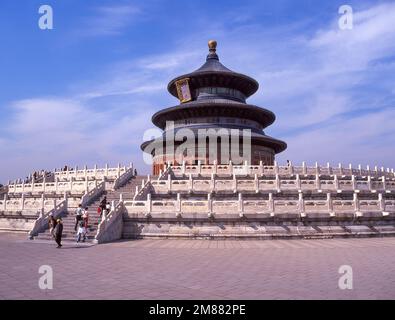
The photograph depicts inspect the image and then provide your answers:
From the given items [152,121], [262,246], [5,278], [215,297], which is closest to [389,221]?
[262,246]

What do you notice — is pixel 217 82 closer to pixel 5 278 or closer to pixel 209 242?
pixel 209 242

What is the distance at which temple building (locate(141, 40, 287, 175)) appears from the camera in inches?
1547

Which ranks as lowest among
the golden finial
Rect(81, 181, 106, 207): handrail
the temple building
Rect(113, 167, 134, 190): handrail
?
Rect(81, 181, 106, 207): handrail

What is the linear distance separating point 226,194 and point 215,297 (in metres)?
15.8

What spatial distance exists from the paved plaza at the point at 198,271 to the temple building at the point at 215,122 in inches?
937

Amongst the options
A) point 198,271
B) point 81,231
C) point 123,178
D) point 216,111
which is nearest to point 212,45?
point 216,111

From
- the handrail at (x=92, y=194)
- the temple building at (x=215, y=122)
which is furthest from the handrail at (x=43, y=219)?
the temple building at (x=215, y=122)

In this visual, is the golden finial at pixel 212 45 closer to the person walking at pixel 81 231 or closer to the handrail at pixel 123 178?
the handrail at pixel 123 178

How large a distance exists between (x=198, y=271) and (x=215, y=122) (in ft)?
109

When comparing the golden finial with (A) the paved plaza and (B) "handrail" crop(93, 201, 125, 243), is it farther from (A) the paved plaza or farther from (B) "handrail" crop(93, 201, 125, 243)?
(A) the paved plaza

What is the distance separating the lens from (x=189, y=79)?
45125 millimetres

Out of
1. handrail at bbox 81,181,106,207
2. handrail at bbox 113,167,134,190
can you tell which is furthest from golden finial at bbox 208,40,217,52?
handrail at bbox 81,181,106,207

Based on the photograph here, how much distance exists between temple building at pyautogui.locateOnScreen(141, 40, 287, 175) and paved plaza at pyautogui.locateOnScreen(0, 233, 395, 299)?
23.8 m

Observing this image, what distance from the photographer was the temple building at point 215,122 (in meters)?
39.3
